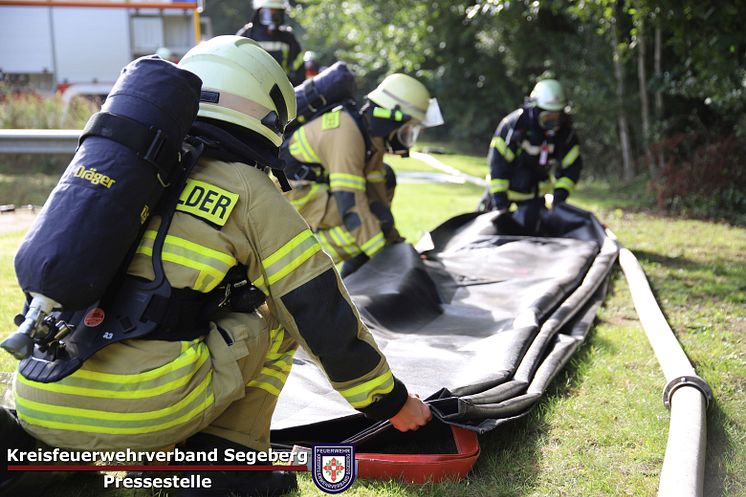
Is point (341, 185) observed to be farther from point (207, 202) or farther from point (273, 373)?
point (207, 202)

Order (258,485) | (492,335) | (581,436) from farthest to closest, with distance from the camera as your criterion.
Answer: (492,335) < (581,436) < (258,485)

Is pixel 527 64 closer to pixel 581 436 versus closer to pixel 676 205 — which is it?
pixel 676 205

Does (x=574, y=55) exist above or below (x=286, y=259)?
above

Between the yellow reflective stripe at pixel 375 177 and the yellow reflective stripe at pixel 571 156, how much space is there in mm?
2054

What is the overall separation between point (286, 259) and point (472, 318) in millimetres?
2464

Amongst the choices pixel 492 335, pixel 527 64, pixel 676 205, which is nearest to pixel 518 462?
pixel 492 335

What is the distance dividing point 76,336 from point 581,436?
1.97 m

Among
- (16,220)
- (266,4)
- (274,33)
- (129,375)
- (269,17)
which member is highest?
Result: (266,4)

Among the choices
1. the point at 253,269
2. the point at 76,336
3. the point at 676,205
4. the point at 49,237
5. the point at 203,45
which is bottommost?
the point at 676,205

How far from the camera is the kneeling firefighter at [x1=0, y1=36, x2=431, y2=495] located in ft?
7.39

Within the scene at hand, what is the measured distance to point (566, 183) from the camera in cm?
698

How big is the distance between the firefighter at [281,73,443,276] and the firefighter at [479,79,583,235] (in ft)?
5.50

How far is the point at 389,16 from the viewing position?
17.3 metres

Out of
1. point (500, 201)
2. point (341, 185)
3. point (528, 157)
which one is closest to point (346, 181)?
point (341, 185)
